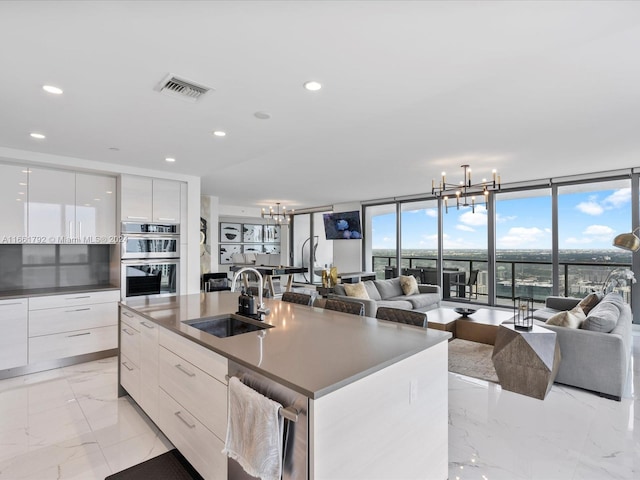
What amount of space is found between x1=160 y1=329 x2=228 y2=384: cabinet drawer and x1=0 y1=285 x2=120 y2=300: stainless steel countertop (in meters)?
2.42

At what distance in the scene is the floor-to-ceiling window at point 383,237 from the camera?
862 cm

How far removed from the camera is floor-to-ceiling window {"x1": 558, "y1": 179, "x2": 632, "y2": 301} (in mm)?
5535

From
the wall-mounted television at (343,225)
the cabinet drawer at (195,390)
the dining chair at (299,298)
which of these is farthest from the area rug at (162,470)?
the wall-mounted television at (343,225)

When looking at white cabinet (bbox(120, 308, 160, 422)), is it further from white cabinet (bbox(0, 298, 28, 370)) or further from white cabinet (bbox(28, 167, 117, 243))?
white cabinet (bbox(28, 167, 117, 243))

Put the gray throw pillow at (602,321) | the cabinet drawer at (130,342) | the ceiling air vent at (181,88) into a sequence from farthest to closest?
the gray throw pillow at (602,321), the cabinet drawer at (130,342), the ceiling air vent at (181,88)

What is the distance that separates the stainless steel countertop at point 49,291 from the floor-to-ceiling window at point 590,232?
A: 7286mm

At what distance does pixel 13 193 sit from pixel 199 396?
11.7 feet

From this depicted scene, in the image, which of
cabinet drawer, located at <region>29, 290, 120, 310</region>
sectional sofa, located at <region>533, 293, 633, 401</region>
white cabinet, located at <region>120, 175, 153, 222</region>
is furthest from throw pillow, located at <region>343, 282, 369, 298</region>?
cabinet drawer, located at <region>29, 290, 120, 310</region>

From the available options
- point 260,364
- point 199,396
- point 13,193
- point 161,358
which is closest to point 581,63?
point 260,364

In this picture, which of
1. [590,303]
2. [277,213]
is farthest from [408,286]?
[277,213]

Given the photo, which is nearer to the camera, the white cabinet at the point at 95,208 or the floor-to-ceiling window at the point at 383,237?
the white cabinet at the point at 95,208

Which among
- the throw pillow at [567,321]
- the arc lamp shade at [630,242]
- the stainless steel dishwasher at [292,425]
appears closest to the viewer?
the stainless steel dishwasher at [292,425]

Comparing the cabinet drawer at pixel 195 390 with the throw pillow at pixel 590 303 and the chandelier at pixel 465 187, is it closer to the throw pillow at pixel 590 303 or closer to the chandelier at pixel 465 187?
the chandelier at pixel 465 187

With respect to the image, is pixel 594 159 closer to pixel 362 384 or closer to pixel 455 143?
pixel 455 143
